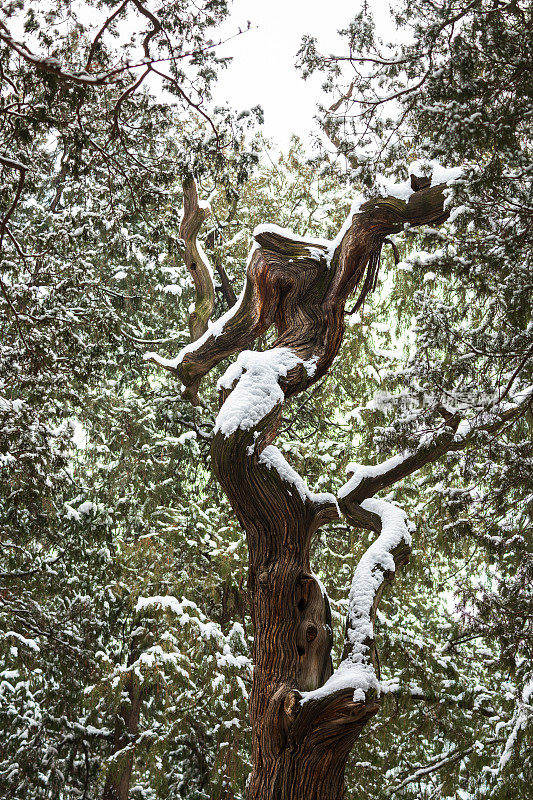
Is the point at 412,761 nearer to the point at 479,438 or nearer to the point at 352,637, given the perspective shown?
the point at 352,637

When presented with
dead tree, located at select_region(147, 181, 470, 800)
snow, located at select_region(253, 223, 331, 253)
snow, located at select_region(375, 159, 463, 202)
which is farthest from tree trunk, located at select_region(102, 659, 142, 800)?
snow, located at select_region(375, 159, 463, 202)

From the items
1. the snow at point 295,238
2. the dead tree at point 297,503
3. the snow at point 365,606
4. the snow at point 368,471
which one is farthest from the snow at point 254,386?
the snow at point 365,606

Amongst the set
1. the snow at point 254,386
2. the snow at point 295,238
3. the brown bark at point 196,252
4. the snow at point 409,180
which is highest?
the brown bark at point 196,252

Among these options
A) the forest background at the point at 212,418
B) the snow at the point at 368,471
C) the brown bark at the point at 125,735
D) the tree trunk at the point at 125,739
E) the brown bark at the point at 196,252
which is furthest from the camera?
the brown bark at the point at 125,735

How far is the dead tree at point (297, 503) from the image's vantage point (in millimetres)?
5109

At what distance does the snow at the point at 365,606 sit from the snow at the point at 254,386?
4.98 ft

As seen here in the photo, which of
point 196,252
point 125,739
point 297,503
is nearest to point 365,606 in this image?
point 297,503

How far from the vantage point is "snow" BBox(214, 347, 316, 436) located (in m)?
5.17

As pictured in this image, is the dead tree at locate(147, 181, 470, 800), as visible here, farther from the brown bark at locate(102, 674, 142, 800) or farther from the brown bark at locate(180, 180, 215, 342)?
the brown bark at locate(102, 674, 142, 800)

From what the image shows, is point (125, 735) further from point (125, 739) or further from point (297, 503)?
point (297, 503)

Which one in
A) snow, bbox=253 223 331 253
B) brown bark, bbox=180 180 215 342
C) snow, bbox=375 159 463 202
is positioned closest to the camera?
snow, bbox=375 159 463 202

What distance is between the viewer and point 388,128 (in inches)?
209

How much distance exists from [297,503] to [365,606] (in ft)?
3.22

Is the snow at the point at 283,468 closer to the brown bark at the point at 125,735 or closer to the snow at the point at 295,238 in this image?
the snow at the point at 295,238
